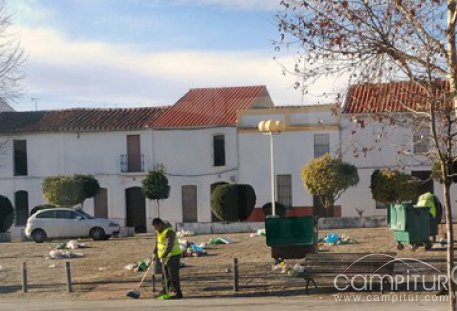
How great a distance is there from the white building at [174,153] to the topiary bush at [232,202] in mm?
2366

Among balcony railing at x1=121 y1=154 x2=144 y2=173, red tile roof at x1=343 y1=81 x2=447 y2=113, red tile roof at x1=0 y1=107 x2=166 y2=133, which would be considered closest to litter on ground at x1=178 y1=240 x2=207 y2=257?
red tile roof at x1=343 y1=81 x2=447 y2=113

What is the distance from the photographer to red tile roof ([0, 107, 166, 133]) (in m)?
44.1

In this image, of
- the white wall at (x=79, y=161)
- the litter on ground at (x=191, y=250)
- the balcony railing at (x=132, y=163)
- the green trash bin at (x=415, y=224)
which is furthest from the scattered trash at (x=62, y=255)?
the balcony railing at (x=132, y=163)

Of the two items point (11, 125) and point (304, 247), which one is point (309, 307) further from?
point (11, 125)

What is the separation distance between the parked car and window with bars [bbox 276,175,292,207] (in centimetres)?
1129

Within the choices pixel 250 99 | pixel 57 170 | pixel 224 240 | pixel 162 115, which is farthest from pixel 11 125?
pixel 224 240

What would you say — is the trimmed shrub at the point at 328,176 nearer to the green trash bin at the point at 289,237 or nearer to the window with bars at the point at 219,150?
the window with bars at the point at 219,150

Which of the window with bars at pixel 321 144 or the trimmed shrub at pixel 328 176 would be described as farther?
the window with bars at pixel 321 144

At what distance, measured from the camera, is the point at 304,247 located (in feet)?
59.7

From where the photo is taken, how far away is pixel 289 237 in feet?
59.5

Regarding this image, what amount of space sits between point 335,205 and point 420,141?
28.9 metres

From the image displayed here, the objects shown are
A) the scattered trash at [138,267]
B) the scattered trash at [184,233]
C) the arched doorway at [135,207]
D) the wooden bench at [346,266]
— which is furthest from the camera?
→ the arched doorway at [135,207]

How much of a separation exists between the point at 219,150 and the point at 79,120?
8253 millimetres

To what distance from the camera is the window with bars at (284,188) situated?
4128cm
